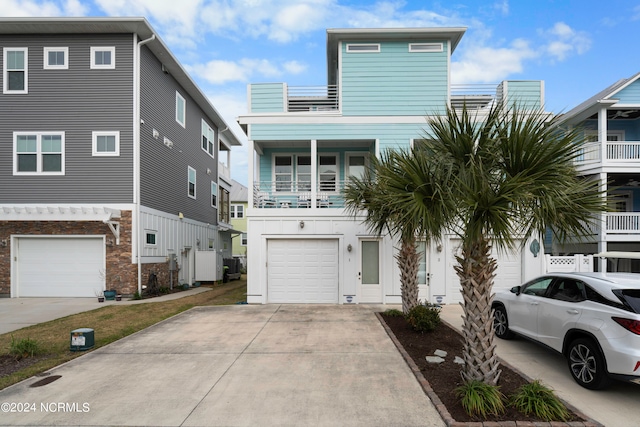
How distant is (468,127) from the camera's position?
15.5 feet

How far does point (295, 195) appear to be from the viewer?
13.5m

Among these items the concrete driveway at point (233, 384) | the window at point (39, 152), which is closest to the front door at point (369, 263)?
the concrete driveway at point (233, 384)

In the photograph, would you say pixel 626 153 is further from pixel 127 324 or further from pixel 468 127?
pixel 127 324

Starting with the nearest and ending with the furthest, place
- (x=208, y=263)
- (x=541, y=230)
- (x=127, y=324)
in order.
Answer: (x=541, y=230), (x=127, y=324), (x=208, y=263)

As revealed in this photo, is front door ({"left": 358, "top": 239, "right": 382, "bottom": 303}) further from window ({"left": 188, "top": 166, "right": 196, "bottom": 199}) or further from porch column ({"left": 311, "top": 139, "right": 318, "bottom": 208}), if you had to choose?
window ({"left": 188, "top": 166, "right": 196, "bottom": 199})

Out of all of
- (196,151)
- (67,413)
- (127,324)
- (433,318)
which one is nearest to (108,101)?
(196,151)

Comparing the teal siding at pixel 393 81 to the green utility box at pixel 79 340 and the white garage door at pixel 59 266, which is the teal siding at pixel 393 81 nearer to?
the green utility box at pixel 79 340

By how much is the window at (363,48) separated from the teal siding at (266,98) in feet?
8.92

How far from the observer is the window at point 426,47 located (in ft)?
41.3

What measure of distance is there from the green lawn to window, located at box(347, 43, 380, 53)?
32.6 ft

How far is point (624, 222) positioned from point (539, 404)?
1613 centimetres

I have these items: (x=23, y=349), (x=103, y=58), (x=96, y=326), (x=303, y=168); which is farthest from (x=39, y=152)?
(x=23, y=349)

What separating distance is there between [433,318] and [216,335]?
15.9 ft

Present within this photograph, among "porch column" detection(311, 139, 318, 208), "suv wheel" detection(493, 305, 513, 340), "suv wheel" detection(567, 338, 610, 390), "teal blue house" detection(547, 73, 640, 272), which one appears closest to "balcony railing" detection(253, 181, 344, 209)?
"porch column" detection(311, 139, 318, 208)
